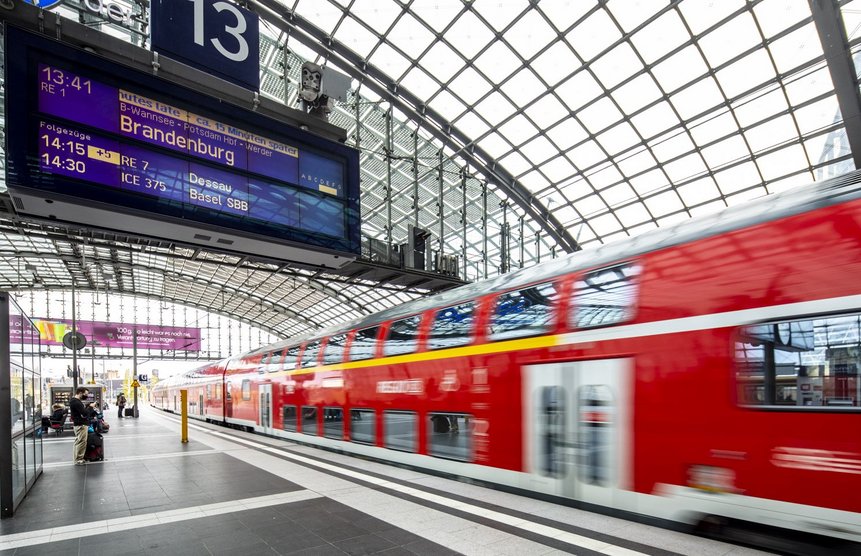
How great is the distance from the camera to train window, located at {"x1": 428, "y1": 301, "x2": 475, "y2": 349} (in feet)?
25.1

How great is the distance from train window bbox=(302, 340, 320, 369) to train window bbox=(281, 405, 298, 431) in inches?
58.0

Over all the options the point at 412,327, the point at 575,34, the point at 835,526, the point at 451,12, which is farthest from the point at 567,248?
the point at 835,526

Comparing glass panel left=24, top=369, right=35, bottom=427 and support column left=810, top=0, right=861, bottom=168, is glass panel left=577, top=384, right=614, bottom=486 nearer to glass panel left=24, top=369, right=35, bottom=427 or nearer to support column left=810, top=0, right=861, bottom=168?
glass panel left=24, top=369, right=35, bottom=427

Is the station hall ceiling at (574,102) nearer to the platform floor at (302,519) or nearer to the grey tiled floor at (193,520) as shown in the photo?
the grey tiled floor at (193,520)

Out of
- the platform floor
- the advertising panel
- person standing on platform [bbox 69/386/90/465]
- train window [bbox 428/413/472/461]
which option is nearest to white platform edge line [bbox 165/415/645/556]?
the platform floor

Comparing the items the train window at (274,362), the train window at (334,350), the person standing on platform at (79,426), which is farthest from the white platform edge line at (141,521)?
the train window at (274,362)

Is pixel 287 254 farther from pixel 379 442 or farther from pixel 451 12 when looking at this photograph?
pixel 451 12

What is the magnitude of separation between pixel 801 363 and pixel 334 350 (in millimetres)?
9304

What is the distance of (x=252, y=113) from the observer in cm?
838

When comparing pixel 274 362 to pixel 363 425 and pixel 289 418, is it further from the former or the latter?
pixel 363 425

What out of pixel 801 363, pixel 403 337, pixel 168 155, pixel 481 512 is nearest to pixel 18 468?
pixel 168 155

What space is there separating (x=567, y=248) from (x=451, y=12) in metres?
14.7

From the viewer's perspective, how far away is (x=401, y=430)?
9.02 m

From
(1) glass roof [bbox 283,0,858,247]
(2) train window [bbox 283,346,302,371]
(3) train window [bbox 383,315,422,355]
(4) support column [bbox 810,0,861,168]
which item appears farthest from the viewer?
(1) glass roof [bbox 283,0,858,247]
